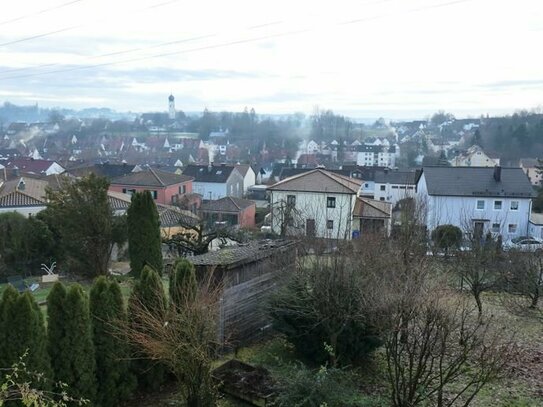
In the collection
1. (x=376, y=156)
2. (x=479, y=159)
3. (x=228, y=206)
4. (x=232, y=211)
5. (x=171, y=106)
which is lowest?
(x=232, y=211)

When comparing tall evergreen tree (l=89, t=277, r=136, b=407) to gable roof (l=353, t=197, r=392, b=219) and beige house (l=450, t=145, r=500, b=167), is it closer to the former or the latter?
gable roof (l=353, t=197, r=392, b=219)

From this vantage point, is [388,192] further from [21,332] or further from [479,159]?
[21,332]

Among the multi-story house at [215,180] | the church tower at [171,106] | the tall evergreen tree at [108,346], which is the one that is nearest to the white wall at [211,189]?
the multi-story house at [215,180]

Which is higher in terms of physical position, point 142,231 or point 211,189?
point 142,231

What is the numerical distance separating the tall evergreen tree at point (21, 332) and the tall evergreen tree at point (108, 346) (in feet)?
3.28

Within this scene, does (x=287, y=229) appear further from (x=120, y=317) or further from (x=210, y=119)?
(x=210, y=119)

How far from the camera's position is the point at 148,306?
8.20m

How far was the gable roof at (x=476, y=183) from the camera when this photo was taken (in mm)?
30977

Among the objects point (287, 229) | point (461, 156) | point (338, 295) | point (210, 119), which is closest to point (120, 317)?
point (338, 295)

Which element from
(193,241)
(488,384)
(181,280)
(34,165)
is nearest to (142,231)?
(193,241)

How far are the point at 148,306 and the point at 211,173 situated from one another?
45220 millimetres

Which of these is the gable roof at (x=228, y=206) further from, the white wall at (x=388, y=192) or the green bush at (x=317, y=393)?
the green bush at (x=317, y=393)

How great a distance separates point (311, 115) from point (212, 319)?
11370cm

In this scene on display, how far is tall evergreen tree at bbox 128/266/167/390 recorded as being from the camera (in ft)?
26.4
